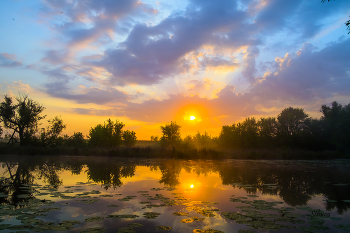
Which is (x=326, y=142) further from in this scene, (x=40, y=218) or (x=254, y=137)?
(x=40, y=218)

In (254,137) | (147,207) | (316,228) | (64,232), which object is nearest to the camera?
(64,232)

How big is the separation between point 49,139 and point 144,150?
1816 centimetres

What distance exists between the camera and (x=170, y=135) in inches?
2156

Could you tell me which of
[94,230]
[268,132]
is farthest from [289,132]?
[94,230]

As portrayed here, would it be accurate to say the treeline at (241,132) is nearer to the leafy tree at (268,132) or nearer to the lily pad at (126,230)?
the leafy tree at (268,132)

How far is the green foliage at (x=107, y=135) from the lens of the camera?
45.5 metres

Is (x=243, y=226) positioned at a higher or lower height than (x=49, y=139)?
lower

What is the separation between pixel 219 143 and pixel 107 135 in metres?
34.0

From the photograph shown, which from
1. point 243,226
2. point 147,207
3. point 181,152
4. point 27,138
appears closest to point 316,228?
point 243,226

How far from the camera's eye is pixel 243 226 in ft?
14.9

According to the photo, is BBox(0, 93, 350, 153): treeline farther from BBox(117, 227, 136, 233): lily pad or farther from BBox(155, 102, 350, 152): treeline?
BBox(117, 227, 136, 233): lily pad

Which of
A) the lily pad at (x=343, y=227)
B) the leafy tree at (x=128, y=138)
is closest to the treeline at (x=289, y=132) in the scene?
the leafy tree at (x=128, y=138)

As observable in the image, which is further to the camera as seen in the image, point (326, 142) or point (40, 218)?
point (326, 142)

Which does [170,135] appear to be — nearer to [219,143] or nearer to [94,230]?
[219,143]
